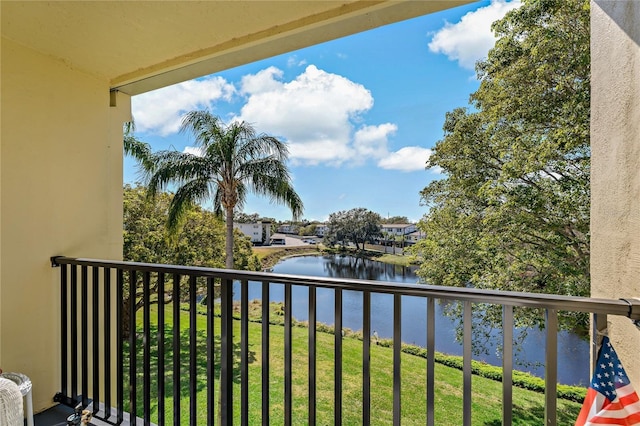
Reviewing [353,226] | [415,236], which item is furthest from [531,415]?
[353,226]

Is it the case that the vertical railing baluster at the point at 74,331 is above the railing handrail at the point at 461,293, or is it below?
below

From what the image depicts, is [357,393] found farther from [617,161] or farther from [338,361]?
[617,161]

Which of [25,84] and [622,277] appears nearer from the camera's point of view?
[622,277]

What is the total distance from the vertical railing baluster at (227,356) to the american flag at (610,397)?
1.35m

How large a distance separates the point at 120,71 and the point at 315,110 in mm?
6525

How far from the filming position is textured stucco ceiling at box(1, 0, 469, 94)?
5.31ft

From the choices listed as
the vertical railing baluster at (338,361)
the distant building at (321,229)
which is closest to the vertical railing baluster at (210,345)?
the vertical railing baluster at (338,361)

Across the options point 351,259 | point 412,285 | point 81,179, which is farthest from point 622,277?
point 351,259

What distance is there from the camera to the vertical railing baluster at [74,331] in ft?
6.66

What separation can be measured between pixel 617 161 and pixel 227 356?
1722 mm

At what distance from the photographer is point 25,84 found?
1979 millimetres

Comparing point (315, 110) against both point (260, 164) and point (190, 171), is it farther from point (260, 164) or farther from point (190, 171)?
point (190, 171)

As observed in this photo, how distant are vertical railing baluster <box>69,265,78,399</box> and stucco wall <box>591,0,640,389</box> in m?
2.72

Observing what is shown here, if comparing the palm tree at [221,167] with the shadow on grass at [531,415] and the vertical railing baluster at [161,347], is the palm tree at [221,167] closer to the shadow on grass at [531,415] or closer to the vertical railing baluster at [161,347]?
the shadow on grass at [531,415]
